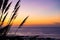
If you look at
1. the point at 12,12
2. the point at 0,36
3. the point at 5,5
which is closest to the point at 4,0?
the point at 5,5

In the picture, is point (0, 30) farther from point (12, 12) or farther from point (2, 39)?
point (12, 12)

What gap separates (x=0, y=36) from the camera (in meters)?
2.22

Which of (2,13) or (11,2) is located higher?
(11,2)

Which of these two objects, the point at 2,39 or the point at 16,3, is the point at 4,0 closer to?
the point at 16,3

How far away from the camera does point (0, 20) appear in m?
2.38

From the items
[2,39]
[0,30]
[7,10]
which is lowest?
[2,39]

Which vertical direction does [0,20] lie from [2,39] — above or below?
above

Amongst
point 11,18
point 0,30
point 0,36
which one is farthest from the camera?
point 11,18

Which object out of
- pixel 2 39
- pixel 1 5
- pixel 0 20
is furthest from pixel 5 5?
pixel 2 39

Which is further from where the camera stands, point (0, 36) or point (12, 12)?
point (12, 12)

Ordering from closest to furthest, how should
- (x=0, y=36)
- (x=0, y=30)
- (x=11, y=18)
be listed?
(x=0, y=30) → (x=0, y=36) → (x=11, y=18)

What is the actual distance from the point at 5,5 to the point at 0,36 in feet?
1.15

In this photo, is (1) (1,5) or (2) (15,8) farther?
(2) (15,8)

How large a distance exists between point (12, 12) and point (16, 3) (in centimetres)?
12
